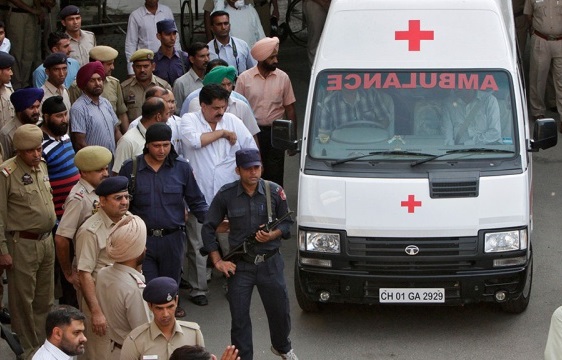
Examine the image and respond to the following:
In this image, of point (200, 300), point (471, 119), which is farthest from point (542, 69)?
point (200, 300)

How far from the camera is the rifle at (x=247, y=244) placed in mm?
9102

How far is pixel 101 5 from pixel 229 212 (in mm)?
12310

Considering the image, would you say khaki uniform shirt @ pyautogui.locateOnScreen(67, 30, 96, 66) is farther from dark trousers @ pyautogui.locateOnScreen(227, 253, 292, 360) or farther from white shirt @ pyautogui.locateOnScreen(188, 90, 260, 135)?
dark trousers @ pyautogui.locateOnScreen(227, 253, 292, 360)

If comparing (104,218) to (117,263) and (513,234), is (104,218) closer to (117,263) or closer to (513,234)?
(117,263)

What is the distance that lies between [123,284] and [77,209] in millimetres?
1296

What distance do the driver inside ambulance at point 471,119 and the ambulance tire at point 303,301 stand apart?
1.72 m

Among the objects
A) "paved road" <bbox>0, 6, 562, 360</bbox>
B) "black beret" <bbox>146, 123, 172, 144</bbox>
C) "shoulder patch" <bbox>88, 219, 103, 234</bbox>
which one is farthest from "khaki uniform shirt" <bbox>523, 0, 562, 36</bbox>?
"shoulder patch" <bbox>88, 219, 103, 234</bbox>

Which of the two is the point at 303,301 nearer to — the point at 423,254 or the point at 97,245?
the point at 423,254

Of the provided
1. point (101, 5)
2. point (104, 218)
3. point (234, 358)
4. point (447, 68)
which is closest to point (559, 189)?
point (447, 68)

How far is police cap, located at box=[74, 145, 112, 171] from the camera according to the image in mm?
9070

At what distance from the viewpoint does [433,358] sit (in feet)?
32.5

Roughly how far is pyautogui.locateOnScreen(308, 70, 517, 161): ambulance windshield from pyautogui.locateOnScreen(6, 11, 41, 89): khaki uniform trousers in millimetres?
6305

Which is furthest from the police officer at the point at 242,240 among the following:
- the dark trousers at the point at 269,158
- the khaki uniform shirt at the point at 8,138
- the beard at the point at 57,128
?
the dark trousers at the point at 269,158

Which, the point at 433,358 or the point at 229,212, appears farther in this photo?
the point at 433,358
